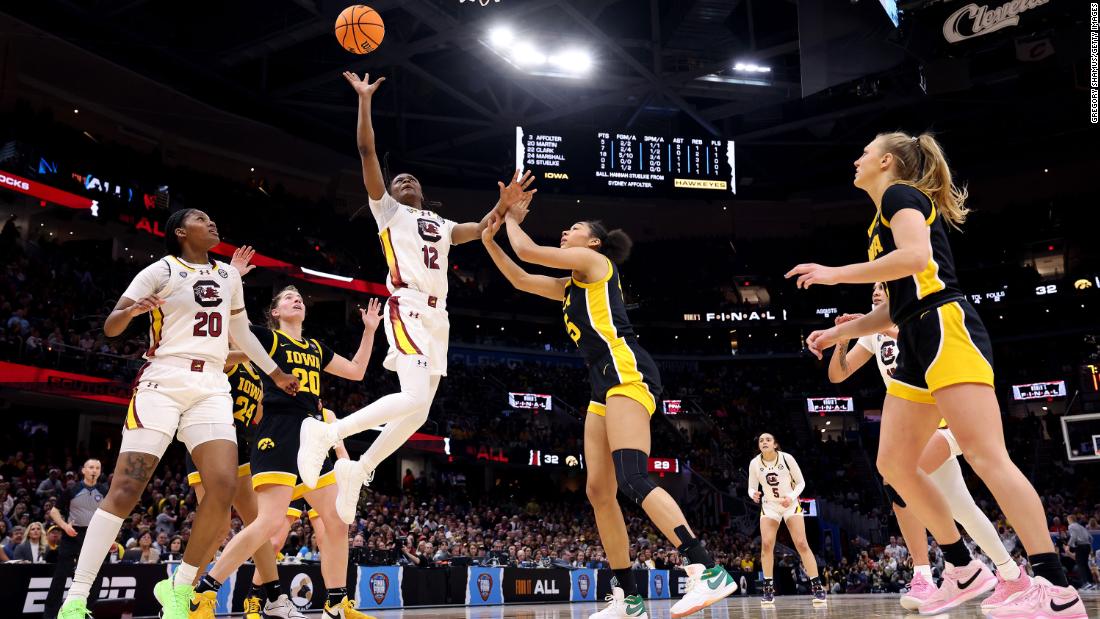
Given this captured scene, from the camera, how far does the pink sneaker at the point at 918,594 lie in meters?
5.73

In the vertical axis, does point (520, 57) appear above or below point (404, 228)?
above

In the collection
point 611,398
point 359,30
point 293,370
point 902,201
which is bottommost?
point 611,398

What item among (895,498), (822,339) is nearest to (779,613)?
(895,498)

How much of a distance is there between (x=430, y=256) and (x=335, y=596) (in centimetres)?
240

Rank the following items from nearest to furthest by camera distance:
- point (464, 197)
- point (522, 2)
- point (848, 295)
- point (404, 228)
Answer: point (404, 228)
point (522, 2)
point (464, 197)
point (848, 295)

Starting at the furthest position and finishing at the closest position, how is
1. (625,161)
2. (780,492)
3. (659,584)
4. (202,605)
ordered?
(625,161) < (659,584) < (780,492) < (202,605)

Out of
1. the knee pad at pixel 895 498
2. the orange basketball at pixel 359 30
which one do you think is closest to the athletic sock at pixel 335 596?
the knee pad at pixel 895 498

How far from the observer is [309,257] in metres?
29.5

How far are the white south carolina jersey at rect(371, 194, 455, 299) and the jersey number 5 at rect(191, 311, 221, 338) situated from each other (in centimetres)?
107

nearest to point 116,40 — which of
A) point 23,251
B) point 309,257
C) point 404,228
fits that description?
point 23,251

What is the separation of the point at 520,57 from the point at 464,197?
14057 mm

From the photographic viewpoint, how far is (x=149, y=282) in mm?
5082

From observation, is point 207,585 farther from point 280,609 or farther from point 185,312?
point 185,312

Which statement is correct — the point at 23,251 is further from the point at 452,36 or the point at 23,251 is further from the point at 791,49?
the point at 791,49
